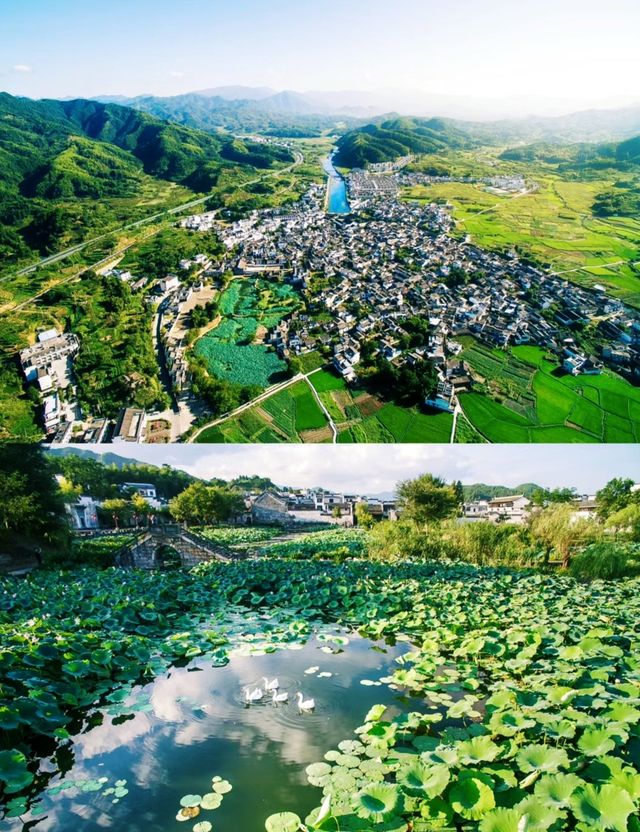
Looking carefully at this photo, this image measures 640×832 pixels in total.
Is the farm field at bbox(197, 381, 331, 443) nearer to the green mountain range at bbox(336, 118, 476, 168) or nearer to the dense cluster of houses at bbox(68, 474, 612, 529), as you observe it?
the dense cluster of houses at bbox(68, 474, 612, 529)

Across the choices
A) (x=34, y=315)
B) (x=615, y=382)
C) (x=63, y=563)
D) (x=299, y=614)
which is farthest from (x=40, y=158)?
(x=615, y=382)

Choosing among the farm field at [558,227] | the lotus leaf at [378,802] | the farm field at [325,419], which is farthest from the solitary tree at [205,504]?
the lotus leaf at [378,802]

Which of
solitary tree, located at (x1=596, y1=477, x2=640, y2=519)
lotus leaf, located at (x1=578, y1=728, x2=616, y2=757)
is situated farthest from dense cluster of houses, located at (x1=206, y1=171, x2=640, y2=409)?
lotus leaf, located at (x1=578, y1=728, x2=616, y2=757)

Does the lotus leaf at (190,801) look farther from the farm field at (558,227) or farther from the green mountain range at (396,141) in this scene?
the green mountain range at (396,141)

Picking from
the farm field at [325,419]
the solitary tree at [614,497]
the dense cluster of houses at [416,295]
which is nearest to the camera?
the farm field at [325,419]

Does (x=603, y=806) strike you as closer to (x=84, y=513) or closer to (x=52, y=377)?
(x=52, y=377)

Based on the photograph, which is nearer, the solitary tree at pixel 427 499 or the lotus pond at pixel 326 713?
the lotus pond at pixel 326 713

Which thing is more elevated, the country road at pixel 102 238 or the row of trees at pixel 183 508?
the country road at pixel 102 238
